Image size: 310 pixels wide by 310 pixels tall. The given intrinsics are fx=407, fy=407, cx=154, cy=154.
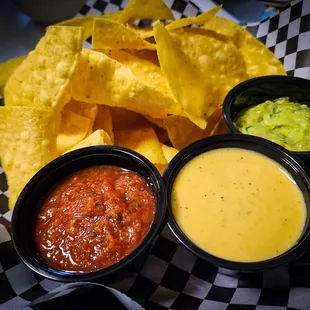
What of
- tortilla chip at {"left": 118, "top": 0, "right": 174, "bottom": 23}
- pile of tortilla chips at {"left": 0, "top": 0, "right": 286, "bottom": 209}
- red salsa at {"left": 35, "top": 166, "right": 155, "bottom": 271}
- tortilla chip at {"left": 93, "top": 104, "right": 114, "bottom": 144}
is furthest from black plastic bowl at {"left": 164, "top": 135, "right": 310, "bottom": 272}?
tortilla chip at {"left": 118, "top": 0, "right": 174, "bottom": 23}

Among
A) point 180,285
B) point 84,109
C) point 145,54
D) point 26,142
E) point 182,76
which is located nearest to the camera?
point 180,285

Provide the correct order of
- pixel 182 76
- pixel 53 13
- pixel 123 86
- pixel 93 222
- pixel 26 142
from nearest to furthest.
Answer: pixel 93 222 → pixel 26 142 → pixel 123 86 → pixel 182 76 → pixel 53 13

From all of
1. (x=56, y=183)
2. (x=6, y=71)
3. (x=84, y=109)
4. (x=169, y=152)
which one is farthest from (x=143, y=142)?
(x=6, y=71)

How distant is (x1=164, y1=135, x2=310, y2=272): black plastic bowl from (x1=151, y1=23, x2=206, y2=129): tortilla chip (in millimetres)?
252

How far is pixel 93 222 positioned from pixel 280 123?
102 cm

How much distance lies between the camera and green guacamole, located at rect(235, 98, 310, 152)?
1.89 meters

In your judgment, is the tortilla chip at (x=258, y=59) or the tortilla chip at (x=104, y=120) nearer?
the tortilla chip at (x=104, y=120)

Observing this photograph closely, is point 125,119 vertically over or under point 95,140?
under

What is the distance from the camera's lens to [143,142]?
211 cm

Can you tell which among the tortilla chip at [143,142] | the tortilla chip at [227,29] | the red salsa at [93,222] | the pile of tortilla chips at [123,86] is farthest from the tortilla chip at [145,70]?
the red salsa at [93,222]

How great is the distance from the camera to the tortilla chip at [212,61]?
2.22 meters

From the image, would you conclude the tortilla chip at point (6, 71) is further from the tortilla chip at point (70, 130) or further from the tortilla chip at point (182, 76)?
the tortilla chip at point (182, 76)

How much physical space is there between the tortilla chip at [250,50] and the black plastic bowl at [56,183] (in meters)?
1.06

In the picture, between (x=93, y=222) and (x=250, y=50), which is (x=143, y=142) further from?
(x=250, y=50)
